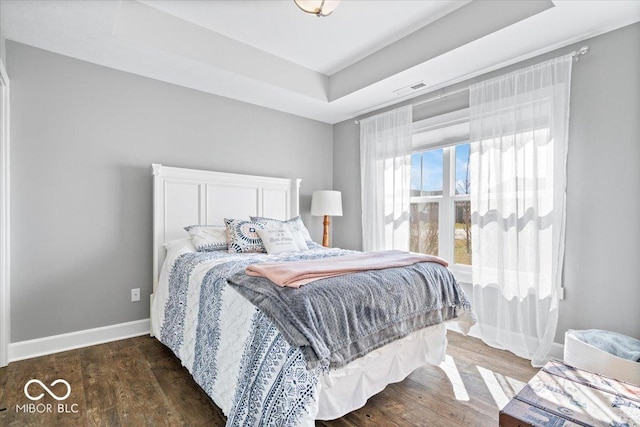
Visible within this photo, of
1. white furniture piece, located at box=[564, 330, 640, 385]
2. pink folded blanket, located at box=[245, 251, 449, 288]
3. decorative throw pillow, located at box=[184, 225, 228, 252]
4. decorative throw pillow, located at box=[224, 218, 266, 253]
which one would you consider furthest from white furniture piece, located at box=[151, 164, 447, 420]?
white furniture piece, located at box=[564, 330, 640, 385]

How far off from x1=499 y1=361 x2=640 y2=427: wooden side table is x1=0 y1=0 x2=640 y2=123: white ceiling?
6.88 ft

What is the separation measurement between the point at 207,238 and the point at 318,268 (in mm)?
1439

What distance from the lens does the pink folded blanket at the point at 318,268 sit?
151cm

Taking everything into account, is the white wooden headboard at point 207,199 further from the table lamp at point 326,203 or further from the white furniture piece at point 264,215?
the table lamp at point 326,203

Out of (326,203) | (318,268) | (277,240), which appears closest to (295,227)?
(277,240)

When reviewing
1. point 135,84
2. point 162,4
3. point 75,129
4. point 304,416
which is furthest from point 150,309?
point 162,4

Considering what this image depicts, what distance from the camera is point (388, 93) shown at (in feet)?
10.9

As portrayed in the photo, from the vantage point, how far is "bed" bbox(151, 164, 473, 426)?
1.31 m

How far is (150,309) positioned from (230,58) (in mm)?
2354

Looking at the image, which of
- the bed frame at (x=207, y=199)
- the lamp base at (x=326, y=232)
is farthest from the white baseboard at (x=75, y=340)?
the lamp base at (x=326, y=232)

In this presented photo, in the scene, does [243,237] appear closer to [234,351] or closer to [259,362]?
[234,351]

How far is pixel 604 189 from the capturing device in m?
2.23

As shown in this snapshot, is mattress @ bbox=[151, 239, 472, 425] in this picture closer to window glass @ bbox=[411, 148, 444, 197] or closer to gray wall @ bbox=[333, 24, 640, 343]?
gray wall @ bbox=[333, 24, 640, 343]

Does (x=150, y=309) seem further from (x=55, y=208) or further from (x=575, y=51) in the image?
(x=575, y=51)
